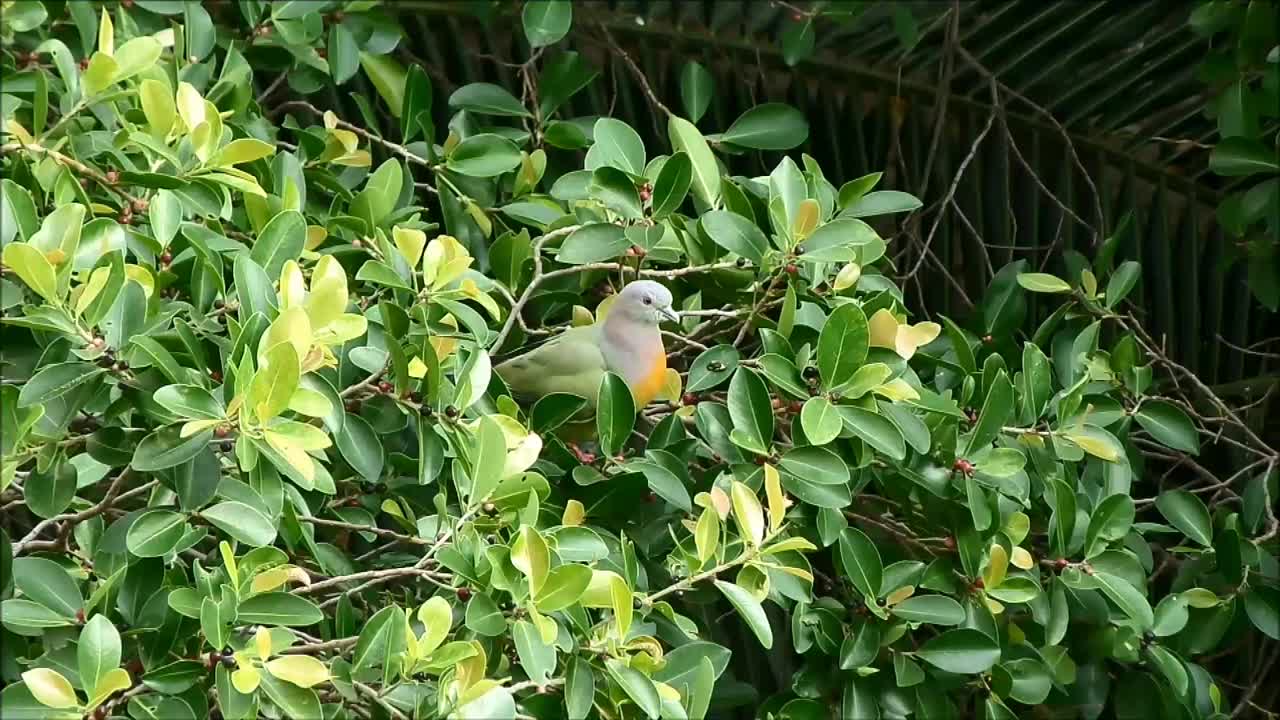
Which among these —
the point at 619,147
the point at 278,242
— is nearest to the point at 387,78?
the point at 619,147

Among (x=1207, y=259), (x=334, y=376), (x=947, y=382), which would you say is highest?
(x=334, y=376)

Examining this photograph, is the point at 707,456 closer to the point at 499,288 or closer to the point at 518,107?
the point at 499,288

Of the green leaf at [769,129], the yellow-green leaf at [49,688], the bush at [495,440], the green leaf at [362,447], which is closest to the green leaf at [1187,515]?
the bush at [495,440]

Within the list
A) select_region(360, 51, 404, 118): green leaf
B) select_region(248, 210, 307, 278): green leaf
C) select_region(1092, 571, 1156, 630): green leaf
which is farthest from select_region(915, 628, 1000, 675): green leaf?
select_region(360, 51, 404, 118): green leaf

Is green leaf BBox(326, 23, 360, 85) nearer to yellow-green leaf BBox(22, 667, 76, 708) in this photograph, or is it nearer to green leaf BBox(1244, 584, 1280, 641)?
yellow-green leaf BBox(22, 667, 76, 708)

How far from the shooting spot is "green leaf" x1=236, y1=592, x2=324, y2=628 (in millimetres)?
1440

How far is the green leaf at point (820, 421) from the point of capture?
174 centimetres

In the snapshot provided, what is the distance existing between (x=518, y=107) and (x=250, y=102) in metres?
0.46

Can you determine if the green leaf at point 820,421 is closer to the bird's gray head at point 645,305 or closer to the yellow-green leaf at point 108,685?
the bird's gray head at point 645,305

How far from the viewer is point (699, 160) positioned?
6.89ft

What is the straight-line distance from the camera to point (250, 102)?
2338 millimetres

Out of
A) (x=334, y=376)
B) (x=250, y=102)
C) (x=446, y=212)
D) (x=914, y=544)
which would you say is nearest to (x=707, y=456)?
(x=914, y=544)

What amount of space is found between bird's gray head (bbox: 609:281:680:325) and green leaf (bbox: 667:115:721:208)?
0.16 meters

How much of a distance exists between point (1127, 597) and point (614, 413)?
80 cm
